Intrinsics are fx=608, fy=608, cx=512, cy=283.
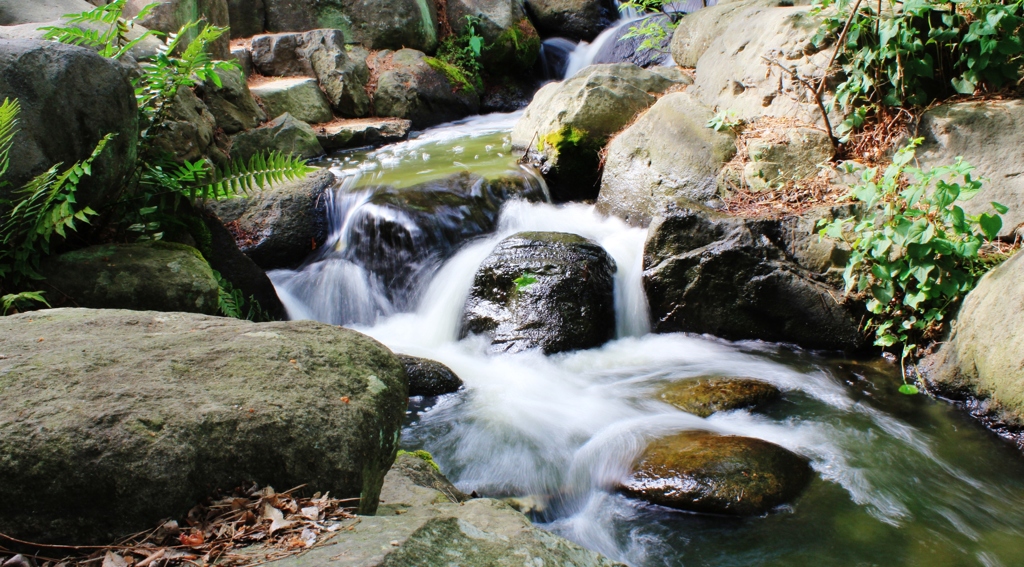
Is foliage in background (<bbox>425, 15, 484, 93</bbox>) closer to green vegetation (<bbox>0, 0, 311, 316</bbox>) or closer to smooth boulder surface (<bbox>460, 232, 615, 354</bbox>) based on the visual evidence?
smooth boulder surface (<bbox>460, 232, 615, 354</bbox>)

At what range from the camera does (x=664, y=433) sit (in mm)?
4086

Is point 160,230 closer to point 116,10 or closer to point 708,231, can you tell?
point 116,10

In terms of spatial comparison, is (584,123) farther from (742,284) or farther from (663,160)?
(742,284)

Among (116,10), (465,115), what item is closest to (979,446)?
(116,10)

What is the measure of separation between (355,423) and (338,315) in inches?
177

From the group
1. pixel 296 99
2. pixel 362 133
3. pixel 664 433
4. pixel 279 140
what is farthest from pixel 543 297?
pixel 296 99

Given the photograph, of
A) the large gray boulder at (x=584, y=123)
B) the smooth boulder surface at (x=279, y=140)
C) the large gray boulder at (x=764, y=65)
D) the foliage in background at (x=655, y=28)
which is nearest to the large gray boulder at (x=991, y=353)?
the large gray boulder at (x=764, y=65)

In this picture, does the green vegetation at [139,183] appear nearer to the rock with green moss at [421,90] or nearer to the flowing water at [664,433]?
the flowing water at [664,433]

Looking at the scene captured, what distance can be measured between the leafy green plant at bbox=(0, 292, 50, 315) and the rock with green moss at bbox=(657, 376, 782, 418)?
4164 mm

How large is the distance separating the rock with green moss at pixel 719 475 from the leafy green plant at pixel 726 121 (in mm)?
4010

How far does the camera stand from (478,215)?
23.9 ft

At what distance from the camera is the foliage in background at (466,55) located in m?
14.0

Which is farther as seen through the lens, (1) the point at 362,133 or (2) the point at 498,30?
(2) the point at 498,30

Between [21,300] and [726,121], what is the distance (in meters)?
6.39
